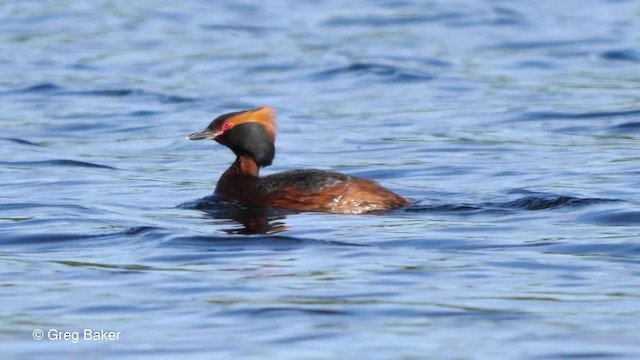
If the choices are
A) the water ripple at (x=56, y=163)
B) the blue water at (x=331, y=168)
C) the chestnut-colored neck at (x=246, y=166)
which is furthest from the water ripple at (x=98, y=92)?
the chestnut-colored neck at (x=246, y=166)

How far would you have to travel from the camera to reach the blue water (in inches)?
360

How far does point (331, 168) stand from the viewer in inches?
633

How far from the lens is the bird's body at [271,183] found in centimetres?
1286

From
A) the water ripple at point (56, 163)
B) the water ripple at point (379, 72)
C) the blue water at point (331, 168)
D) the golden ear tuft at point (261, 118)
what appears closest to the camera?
the blue water at point (331, 168)

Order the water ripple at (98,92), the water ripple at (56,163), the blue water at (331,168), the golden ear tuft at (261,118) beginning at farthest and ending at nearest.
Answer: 1. the water ripple at (98,92)
2. the water ripple at (56,163)
3. the golden ear tuft at (261,118)
4. the blue water at (331,168)

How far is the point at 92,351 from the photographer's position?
8.58 metres

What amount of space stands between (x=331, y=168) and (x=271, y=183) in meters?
2.95

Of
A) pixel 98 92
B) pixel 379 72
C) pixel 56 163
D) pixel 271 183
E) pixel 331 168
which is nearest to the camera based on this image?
pixel 271 183

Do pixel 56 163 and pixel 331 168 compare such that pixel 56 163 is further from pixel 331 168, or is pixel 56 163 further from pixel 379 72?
pixel 379 72

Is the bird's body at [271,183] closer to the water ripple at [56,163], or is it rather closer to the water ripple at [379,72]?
the water ripple at [56,163]

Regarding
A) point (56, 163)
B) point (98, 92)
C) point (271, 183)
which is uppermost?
point (271, 183)

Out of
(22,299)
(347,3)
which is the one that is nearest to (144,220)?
(22,299)

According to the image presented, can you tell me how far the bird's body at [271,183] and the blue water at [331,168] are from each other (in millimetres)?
174

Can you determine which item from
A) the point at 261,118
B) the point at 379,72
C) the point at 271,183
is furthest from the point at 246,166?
the point at 379,72
